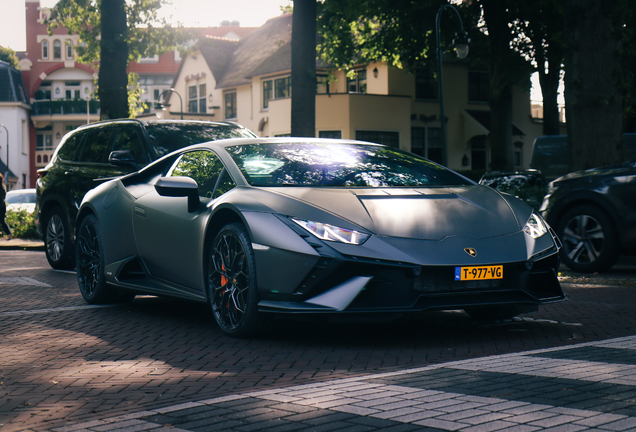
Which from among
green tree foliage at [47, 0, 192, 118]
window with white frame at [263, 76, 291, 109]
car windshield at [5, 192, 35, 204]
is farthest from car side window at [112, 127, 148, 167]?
window with white frame at [263, 76, 291, 109]

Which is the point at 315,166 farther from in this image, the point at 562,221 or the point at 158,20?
the point at 158,20

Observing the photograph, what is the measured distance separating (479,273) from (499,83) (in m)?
23.5

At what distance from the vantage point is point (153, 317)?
6.98 m

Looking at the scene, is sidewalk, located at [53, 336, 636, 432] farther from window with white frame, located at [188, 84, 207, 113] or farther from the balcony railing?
the balcony railing

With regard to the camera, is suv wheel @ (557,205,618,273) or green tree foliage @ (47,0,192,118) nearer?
suv wheel @ (557,205,618,273)

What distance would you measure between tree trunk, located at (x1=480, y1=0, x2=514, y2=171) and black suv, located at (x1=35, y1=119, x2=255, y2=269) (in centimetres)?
1874

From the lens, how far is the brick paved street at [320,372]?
3.35 m

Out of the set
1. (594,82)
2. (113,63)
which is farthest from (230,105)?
(594,82)

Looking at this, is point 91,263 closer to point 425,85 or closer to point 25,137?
point 425,85

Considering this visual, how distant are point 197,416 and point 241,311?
6.95ft

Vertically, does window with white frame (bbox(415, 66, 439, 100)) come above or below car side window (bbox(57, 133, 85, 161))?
above

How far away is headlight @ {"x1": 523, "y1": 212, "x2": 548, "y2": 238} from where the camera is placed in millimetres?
5598

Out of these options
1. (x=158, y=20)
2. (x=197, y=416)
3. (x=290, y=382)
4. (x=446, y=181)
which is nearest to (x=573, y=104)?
(x=446, y=181)

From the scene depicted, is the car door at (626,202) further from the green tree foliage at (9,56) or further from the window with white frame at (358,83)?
the green tree foliage at (9,56)
